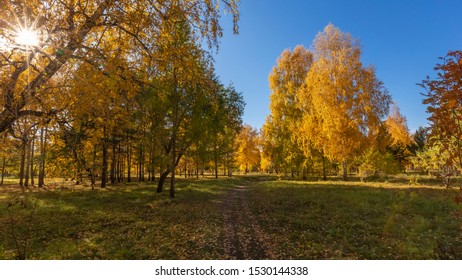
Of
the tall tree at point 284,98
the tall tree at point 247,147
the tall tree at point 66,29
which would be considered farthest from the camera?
the tall tree at point 247,147

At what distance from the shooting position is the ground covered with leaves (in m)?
6.56

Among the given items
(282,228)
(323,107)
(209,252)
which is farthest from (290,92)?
(209,252)

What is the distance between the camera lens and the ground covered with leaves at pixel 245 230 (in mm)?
6562

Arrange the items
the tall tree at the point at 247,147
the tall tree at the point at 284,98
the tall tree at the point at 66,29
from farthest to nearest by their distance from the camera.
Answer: the tall tree at the point at 247,147 → the tall tree at the point at 284,98 → the tall tree at the point at 66,29

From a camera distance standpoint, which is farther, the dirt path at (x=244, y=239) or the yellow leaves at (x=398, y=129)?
the yellow leaves at (x=398, y=129)

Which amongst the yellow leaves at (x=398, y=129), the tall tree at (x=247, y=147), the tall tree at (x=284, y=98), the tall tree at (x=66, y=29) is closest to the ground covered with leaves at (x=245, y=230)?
the tall tree at (x=66, y=29)

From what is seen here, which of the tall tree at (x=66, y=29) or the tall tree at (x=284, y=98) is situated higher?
the tall tree at (x=284, y=98)

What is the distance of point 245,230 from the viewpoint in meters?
8.87

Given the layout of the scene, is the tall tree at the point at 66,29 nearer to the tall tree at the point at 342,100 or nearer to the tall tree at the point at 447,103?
the tall tree at the point at 447,103

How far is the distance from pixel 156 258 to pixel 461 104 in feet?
28.1

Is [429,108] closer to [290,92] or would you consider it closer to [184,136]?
[184,136]

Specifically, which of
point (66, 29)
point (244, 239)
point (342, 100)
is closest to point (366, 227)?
point (244, 239)

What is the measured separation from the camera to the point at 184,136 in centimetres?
1822

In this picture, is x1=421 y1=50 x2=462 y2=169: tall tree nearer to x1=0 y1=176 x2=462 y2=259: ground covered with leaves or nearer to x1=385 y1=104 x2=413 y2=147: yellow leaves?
x1=0 y1=176 x2=462 y2=259: ground covered with leaves
